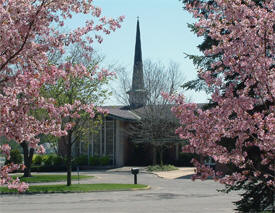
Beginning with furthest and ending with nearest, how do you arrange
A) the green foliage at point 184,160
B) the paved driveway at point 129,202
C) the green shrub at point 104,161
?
the green foliage at point 184,160
the green shrub at point 104,161
the paved driveway at point 129,202

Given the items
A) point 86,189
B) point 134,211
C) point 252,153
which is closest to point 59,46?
point 252,153

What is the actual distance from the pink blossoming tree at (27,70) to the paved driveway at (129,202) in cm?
894

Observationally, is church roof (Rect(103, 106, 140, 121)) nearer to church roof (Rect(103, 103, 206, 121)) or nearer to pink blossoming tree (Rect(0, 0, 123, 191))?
church roof (Rect(103, 103, 206, 121))

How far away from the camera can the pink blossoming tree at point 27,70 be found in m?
6.25

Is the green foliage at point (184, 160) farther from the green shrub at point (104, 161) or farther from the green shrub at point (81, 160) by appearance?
the green shrub at point (81, 160)

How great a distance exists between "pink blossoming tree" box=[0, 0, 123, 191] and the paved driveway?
8.94 m

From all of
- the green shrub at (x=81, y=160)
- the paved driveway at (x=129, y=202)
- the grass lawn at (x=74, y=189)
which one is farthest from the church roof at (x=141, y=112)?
the paved driveway at (x=129, y=202)

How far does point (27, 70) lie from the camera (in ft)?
22.2

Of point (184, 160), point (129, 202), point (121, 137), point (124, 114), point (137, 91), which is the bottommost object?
point (129, 202)

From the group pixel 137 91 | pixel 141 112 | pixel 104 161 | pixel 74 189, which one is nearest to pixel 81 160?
pixel 104 161

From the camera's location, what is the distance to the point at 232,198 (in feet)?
63.1

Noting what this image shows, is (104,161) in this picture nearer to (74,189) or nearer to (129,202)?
(74,189)

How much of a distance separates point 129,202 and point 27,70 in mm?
11969

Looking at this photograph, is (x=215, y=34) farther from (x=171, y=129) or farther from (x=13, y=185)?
(x=171, y=129)
